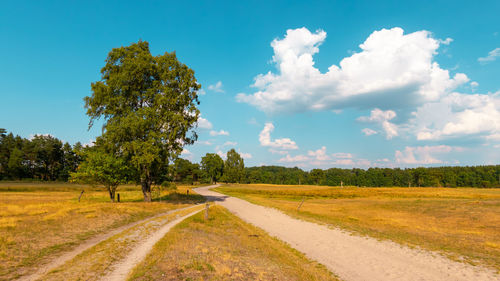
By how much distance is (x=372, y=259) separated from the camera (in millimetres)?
14141

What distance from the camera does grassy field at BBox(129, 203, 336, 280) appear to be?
10.6 m

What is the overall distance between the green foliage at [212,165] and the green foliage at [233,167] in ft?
32.7

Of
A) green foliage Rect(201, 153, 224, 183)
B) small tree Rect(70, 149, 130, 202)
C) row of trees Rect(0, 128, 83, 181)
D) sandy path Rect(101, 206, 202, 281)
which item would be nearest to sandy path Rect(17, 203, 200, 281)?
sandy path Rect(101, 206, 202, 281)

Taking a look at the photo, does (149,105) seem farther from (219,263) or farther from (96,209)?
(219,263)

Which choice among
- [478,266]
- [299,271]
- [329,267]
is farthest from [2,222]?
[478,266]

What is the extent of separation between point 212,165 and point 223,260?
5602 inches

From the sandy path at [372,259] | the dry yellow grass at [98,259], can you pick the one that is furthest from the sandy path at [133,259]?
the sandy path at [372,259]

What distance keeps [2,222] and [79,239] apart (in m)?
7.65

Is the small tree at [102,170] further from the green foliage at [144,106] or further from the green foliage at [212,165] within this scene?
the green foliage at [212,165]

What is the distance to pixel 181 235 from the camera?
17656 mm

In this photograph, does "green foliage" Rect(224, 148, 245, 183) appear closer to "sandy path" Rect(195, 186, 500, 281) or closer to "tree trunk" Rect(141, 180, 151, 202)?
"tree trunk" Rect(141, 180, 151, 202)

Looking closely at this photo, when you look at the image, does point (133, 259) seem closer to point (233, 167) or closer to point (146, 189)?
point (146, 189)

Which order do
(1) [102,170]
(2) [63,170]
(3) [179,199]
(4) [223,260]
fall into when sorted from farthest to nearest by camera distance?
(2) [63,170] → (3) [179,199] → (1) [102,170] → (4) [223,260]

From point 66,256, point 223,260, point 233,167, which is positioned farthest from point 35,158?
point 223,260
